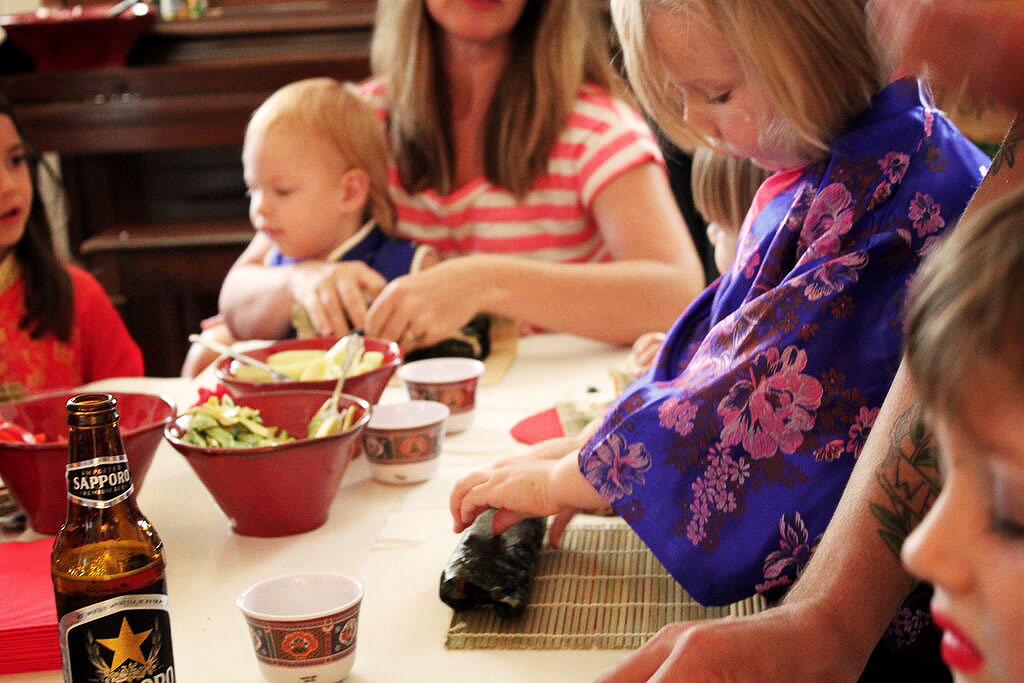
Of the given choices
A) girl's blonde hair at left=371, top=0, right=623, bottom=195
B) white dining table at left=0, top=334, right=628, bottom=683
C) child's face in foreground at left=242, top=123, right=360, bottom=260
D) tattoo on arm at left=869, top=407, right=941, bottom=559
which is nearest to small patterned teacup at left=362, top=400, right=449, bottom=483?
white dining table at left=0, top=334, right=628, bottom=683

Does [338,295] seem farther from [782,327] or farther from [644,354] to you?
[782,327]

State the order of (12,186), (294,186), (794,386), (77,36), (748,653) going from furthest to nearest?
(77,36) → (294,186) → (12,186) → (794,386) → (748,653)

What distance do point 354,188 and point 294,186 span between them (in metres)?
0.11

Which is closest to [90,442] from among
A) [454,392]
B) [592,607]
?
[592,607]

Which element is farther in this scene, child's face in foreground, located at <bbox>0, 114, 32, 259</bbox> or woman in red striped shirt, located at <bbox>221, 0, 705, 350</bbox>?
woman in red striped shirt, located at <bbox>221, 0, 705, 350</bbox>

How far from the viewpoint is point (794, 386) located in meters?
0.96

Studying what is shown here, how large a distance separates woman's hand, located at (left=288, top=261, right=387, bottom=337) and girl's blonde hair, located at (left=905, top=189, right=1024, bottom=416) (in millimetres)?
1279

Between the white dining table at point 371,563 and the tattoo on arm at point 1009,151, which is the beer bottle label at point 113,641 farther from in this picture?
the tattoo on arm at point 1009,151

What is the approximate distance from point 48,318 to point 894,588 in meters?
1.54

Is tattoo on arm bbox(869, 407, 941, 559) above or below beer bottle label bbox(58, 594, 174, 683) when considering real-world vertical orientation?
above

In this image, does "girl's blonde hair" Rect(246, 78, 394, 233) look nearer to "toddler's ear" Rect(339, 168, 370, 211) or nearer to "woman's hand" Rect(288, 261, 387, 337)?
"toddler's ear" Rect(339, 168, 370, 211)

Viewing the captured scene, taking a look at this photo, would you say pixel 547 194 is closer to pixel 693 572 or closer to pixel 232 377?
pixel 232 377

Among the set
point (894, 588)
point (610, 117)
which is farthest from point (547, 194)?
point (894, 588)

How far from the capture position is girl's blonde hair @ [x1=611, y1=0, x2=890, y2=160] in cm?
100
